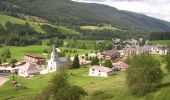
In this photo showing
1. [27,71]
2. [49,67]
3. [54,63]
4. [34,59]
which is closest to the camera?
[27,71]

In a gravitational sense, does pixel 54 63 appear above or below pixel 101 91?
below

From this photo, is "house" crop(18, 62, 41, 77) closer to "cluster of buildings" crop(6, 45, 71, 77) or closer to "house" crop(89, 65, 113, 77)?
"cluster of buildings" crop(6, 45, 71, 77)

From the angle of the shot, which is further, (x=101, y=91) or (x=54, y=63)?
(x=54, y=63)

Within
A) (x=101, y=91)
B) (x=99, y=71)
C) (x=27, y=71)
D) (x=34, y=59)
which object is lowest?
(x=27, y=71)

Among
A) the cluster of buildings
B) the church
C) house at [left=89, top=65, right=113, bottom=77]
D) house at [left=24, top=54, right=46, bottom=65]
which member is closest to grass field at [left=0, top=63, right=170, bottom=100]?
house at [left=89, top=65, right=113, bottom=77]

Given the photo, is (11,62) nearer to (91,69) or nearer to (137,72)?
(91,69)

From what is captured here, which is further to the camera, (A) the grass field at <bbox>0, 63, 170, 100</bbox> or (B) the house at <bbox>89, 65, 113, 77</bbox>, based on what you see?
(B) the house at <bbox>89, 65, 113, 77</bbox>

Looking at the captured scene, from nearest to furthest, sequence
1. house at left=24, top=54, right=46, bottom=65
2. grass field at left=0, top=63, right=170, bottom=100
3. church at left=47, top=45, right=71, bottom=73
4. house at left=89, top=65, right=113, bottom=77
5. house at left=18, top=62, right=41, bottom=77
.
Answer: grass field at left=0, top=63, right=170, bottom=100, house at left=89, top=65, right=113, bottom=77, house at left=18, top=62, right=41, bottom=77, church at left=47, top=45, right=71, bottom=73, house at left=24, top=54, right=46, bottom=65

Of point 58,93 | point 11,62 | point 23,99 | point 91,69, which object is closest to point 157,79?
point 58,93

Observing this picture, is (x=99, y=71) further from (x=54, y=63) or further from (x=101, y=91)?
(x=101, y=91)

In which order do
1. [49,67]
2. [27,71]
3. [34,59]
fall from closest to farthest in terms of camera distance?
[27,71] < [49,67] < [34,59]

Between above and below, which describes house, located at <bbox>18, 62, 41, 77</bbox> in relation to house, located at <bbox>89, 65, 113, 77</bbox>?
below

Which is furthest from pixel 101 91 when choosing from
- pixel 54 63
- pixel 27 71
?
pixel 54 63
